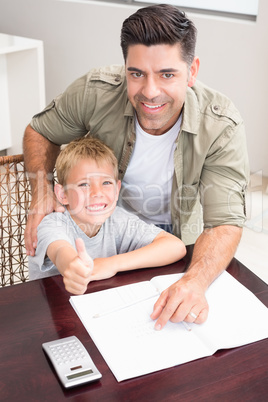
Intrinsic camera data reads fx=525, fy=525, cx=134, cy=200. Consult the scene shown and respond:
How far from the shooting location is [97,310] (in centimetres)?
119

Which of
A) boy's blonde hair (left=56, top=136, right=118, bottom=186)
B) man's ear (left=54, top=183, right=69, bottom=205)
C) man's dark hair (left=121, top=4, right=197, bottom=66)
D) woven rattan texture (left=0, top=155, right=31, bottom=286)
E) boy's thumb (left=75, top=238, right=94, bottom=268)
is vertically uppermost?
man's dark hair (left=121, top=4, right=197, bottom=66)

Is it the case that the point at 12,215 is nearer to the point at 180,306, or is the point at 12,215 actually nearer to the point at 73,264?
the point at 73,264

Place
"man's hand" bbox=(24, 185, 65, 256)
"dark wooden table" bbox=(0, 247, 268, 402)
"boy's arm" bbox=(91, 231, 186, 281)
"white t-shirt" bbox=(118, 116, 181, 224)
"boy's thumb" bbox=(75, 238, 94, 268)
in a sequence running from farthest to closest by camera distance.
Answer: "white t-shirt" bbox=(118, 116, 181, 224)
"man's hand" bbox=(24, 185, 65, 256)
"boy's arm" bbox=(91, 231, 186, 281)
"boy's thumb" bbox=(75, 238, 94, 268)
"dark wooden table" bbox=(0, 247, 268, 402)

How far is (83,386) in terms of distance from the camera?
975mm

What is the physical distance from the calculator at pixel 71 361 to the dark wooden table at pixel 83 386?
0.6 inches

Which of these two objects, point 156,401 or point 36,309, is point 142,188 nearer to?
point 36,309

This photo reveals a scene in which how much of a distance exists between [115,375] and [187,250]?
0.56 meters

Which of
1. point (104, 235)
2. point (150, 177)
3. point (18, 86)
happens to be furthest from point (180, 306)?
point (18, 86)

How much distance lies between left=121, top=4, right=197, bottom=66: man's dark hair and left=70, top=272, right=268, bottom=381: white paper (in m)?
0.66

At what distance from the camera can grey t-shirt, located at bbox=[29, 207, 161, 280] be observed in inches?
58.4

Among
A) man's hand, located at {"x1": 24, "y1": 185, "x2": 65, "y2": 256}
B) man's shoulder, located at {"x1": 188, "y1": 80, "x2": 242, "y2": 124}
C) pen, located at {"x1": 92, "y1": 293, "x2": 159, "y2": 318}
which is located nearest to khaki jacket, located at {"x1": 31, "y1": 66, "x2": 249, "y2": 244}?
man's shoulder, located at {"x1": 188, "y1": 80, "x2": 242, "y2": 124}

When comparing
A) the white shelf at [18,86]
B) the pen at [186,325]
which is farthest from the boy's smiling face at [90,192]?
the white shelf at [18,86]

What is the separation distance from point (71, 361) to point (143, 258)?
41 centimetres

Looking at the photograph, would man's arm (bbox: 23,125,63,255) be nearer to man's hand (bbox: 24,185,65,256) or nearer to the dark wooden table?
man's hand (bbox: 24,185,65,256)
